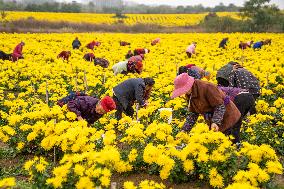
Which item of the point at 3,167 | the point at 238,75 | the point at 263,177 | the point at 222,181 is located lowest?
the point at 3,167

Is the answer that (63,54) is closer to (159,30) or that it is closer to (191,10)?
(159,30)

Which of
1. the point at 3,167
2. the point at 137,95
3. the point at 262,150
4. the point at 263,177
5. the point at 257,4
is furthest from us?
the point at 257,4

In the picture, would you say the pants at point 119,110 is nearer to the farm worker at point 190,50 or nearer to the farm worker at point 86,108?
the farm worker at point 86,108

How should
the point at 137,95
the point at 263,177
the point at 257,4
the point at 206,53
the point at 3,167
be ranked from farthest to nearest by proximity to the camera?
the point at 257,4
the point at 206,53
the point at 137,95
the point at 3,167
the point at 263,177

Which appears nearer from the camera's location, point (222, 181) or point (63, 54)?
point (222, 181)

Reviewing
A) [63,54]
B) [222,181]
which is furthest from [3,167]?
[63,54]

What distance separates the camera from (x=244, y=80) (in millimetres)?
7641

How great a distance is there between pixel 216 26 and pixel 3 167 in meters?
42.6

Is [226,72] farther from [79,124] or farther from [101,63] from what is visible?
[101,63]

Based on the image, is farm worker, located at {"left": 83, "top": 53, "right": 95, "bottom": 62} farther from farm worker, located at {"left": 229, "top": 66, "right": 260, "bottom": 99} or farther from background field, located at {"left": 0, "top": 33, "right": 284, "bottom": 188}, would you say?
farm worker, located at {"left": 229, "top": 66, "right": 260, "bottom": 99}

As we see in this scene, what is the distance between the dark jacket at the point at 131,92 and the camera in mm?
8164

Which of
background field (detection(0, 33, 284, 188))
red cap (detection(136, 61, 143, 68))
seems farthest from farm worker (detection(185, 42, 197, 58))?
red cap (detection(136, 61, 143, 68))

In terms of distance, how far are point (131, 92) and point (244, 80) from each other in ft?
7.70

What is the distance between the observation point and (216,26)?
46969 mm
